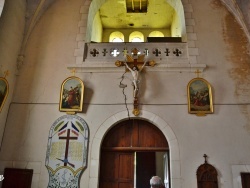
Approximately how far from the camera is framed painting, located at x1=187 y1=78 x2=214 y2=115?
19.4 feet

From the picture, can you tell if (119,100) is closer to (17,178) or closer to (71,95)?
(71,95)

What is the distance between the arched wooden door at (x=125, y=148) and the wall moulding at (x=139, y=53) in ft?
5.06

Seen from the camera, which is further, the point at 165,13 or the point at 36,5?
the point at 165,13

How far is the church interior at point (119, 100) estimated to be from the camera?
5582 mm

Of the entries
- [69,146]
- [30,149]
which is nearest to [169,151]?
[69,146]

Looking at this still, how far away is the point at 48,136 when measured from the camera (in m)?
5.91

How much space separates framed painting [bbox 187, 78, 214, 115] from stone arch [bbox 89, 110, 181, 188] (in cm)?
77

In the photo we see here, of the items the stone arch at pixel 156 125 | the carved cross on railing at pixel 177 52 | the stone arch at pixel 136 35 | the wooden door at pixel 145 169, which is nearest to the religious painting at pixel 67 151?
the stone arch at pixel 156 125

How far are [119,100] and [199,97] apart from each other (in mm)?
1963

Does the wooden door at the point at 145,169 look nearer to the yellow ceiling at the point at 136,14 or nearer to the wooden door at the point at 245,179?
the wooden door at the point at 245,179

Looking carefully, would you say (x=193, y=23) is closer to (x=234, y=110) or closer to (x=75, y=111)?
(x=234, y=110)

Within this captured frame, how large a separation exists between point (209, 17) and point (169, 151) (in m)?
3.97

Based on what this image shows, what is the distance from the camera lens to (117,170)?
5840 millimetres

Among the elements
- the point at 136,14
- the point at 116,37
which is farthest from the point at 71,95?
the point at 136,14
